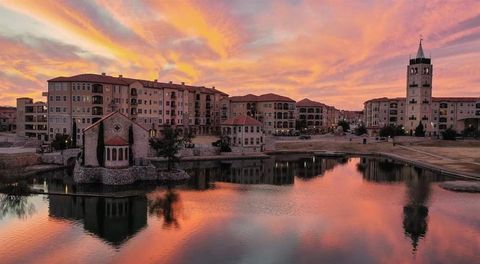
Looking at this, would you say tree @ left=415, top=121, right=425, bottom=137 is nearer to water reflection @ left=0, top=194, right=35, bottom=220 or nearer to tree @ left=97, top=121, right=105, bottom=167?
tree @ left=97, top=121, right=105, bottom=167

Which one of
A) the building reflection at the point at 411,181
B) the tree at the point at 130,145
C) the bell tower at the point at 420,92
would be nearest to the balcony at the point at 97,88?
the tree at the point at 130,145

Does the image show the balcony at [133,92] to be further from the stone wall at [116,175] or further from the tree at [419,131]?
Result: the tree at [419,131]

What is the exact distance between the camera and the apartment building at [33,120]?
9731cm

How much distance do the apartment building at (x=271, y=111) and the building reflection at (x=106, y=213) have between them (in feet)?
282

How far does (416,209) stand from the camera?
4225cm

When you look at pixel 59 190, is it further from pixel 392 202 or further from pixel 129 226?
pixel 392 202

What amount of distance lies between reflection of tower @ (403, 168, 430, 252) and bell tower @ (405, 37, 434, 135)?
216ft

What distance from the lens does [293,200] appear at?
152 feet

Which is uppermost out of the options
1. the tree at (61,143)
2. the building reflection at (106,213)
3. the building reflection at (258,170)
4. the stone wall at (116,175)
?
Result: the tree at (61,143)

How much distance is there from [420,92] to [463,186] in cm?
7746

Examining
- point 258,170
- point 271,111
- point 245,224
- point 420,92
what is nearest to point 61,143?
point 258,170

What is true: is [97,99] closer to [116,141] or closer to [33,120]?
[33,120]

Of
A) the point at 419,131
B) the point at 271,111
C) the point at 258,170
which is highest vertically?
the point at 271,111

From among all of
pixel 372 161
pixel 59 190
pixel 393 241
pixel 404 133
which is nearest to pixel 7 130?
pixel 59 190
